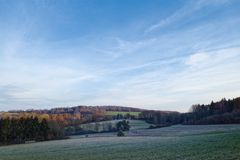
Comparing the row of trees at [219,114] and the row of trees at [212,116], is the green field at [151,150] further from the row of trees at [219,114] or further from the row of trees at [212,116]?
the row of trees at [212,116]

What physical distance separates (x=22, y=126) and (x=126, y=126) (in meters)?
48.0

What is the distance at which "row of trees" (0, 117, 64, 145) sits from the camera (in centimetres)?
11312

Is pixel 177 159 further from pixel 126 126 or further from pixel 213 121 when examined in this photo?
pixel 126 126

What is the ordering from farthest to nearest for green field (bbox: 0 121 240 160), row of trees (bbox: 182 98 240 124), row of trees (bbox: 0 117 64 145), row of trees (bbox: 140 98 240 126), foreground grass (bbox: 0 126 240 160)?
row of trees (bbox: 140 98 240 126)
row of trees (bbox: 182 98 240 124)
row of trees (bbox: 0 117 64 145)
green field (bbox: 0 121 240 160)
foreground grass (bbox: 0 126 240 160)

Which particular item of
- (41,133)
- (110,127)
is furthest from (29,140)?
(110,127)

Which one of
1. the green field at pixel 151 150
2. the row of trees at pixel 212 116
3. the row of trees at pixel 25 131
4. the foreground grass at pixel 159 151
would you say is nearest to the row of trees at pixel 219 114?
the row of trees at pixel 212 116

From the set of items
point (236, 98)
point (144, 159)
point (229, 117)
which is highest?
point (236, 98)

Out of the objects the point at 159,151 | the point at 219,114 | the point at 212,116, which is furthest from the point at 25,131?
the point at 159,151

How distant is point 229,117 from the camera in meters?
119

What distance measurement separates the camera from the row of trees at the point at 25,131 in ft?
371

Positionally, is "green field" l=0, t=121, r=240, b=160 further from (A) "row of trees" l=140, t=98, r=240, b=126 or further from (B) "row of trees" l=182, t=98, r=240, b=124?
(A) "row of trees" l=140, t=98, r=240, b=126

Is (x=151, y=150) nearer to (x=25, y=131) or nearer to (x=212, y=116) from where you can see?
(x=25, y=131)

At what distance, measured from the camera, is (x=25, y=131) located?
118312mm

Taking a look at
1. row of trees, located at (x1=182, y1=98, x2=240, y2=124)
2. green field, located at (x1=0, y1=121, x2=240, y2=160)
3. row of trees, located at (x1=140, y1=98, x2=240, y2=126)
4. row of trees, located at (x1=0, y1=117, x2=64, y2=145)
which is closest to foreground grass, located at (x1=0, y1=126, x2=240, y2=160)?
green field, located at (x1=0, y1=121, x2=240, y2=160)
